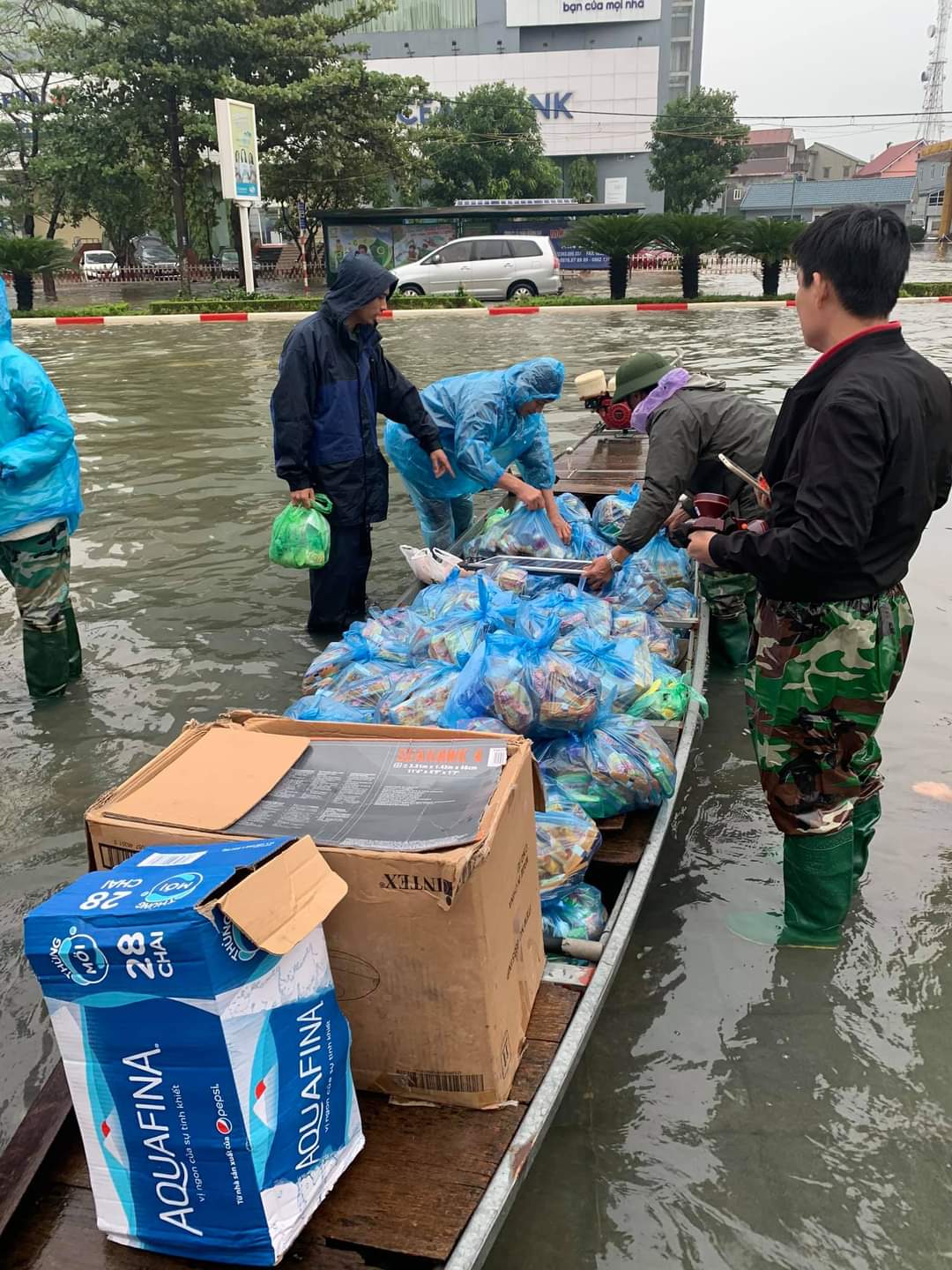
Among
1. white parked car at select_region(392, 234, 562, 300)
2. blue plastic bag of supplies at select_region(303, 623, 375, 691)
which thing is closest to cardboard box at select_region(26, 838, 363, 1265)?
blue plastic bag of supplies at select_region(303, 623, 375, 691)

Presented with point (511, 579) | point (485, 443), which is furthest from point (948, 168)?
point (511, 579)

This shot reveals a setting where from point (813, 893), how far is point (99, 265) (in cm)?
4044

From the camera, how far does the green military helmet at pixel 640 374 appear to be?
4.21 m

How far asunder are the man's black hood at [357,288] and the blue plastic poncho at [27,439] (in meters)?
1.35

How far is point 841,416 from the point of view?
215 cm

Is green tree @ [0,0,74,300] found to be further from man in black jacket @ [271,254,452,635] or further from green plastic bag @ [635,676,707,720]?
green plastic bag @ [635,676,707,720]

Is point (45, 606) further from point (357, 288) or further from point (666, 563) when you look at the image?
point (666, 563)

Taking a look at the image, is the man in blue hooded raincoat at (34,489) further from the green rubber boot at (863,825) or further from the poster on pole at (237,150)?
the poster on pole at (237,150)

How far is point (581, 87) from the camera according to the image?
52.2 m

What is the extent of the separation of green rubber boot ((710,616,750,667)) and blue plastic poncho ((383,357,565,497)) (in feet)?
4.17

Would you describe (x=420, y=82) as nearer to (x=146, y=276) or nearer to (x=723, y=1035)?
(x=146, y=276)

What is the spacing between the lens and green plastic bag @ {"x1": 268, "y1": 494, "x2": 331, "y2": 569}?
452 centimetres

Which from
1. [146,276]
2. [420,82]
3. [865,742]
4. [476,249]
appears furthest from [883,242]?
[146,276]

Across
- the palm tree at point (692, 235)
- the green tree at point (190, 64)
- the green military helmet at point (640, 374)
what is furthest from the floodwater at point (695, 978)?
the green tree at point (190, 64)
